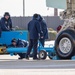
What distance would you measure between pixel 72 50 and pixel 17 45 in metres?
3.79

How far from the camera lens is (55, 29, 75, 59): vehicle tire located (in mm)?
17828

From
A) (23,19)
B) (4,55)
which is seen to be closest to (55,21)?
(23,19)

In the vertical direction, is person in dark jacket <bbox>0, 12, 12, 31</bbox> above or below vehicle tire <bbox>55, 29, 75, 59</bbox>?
above

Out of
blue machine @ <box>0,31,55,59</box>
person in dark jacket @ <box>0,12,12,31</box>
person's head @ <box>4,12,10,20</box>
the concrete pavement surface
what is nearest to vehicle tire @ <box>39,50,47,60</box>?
blue machine @ <box>0,31,55,59</box>

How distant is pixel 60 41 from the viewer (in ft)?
60.2

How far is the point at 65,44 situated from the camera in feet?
59.4

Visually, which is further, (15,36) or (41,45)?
(15,36)

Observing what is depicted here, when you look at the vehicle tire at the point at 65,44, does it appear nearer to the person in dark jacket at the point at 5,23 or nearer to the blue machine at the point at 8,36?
the blue machine at the point at 8,36

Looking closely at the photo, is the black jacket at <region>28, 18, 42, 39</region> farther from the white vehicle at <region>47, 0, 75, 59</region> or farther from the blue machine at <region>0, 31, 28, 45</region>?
the blue machine at <region>0, 31, 28, 45</region>

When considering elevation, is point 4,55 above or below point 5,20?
below

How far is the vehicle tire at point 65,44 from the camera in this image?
17.8m
